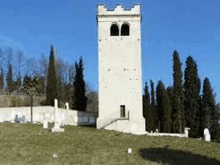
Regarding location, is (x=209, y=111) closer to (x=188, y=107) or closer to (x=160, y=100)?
(x=188, y=107)

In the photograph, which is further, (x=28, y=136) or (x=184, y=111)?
(x=184, y=111)

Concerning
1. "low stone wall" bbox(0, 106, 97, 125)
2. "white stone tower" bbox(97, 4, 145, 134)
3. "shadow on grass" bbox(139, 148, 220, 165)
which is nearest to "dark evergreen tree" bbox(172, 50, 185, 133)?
"white stone tower" bbox(97, 4, 145, 134)

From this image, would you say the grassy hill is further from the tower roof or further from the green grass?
the green grass

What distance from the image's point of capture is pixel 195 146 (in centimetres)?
1941

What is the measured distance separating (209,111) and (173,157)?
73.1ft

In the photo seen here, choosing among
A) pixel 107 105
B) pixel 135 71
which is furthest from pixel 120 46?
pixel 107 105

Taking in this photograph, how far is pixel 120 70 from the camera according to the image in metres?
30.5

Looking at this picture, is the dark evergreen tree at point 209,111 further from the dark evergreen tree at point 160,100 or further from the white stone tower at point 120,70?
the white stone tower at point 120,70

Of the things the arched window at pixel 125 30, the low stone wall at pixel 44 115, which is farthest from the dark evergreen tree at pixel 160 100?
the arched window at pixel 125 30

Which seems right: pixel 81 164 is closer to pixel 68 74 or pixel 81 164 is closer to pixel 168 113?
pixel 168 113

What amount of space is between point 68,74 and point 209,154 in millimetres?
43624

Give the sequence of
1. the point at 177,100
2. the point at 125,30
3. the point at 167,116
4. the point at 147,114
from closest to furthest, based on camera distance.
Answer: the point at 125,30, the point at 177,100, the point at 167,116, the point at 147,114

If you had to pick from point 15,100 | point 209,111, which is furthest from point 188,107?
point 15,100

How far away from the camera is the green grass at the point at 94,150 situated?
14.2m
